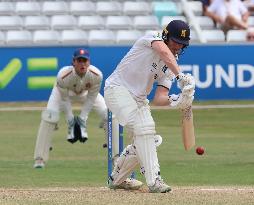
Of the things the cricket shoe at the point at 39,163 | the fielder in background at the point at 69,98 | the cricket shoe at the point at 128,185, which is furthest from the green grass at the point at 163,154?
the cricket shoe at the point at 128,185

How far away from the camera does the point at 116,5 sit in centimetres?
2205

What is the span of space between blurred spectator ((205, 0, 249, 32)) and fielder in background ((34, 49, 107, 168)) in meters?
9.63

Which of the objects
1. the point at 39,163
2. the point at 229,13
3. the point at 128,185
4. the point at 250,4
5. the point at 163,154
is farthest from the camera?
the point at 250,4

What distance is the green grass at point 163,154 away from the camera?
37.0 feet

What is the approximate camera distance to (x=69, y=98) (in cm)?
1288

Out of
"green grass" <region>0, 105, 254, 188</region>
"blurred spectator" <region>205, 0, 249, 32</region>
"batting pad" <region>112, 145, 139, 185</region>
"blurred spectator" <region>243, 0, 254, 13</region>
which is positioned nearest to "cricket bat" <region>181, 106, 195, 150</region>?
"batting pad" <region>112, 145, 139, 185</region>

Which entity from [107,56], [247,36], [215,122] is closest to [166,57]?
[215,122]

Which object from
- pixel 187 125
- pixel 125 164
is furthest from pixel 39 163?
pixel 187 125

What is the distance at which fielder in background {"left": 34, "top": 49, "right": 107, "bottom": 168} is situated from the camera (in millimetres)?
12398

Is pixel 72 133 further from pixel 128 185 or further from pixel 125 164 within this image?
pixel 125 164

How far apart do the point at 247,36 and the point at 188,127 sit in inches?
516

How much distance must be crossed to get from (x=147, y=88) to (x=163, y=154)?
15.8 feet

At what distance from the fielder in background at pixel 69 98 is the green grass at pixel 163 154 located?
0.33 metres

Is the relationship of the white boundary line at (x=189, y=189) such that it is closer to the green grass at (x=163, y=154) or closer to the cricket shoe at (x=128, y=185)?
the cricket shoe at (x=128, y=185)
